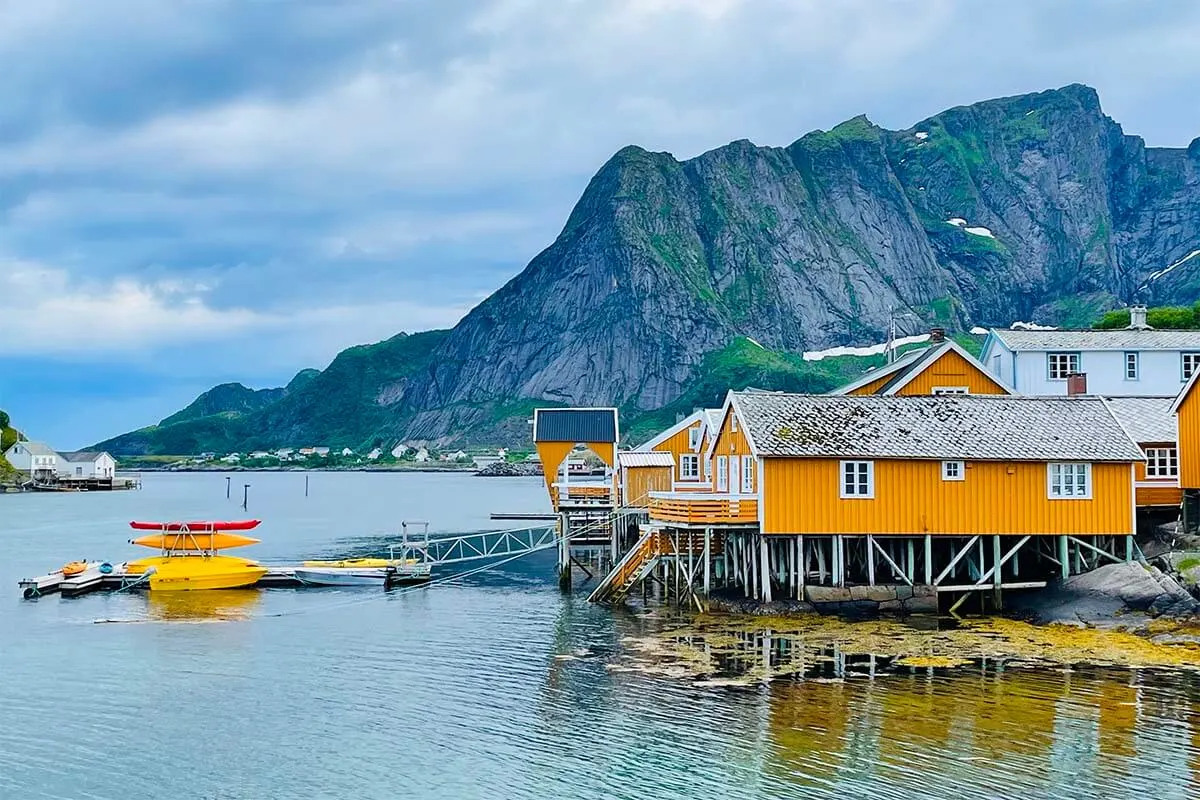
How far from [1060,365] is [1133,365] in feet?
11.0

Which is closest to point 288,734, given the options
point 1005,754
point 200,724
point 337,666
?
point 200,724

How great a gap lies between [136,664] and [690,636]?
17.7m

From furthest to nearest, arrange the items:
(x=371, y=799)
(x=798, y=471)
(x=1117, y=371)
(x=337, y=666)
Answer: (x=1117, y=371), (x=798, y=471), (x=337, y=666), (x=371, y=799)

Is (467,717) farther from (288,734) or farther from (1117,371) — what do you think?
(1117,371)

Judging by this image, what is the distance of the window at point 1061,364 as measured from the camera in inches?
2281

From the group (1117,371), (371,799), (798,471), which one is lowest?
(371,799)

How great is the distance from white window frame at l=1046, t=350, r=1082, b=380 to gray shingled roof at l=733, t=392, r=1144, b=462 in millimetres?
10911

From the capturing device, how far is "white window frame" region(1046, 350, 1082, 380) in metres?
57.9

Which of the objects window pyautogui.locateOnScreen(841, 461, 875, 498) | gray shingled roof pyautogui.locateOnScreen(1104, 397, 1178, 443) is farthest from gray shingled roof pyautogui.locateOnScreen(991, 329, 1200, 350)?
window pyautogui.locateOnScreen(841, 461, 875, 498)

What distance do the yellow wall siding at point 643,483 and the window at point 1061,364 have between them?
1889cm

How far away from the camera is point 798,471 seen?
42594 millimetres

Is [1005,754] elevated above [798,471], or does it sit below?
below

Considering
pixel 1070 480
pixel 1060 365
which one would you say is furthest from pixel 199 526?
pixel 1060 365

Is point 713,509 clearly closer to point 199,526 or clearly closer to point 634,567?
point 634,567
